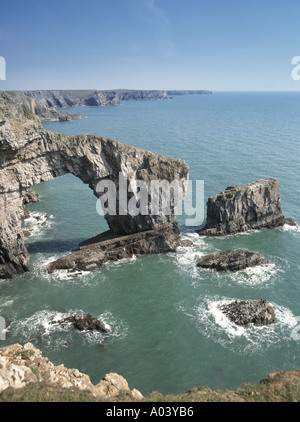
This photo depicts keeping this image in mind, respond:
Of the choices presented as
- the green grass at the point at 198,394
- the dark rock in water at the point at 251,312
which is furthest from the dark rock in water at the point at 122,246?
the green grass at the point at 198,394

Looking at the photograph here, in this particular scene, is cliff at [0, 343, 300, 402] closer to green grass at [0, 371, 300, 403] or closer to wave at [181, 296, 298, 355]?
green grass at [0, 371, 300, 403]

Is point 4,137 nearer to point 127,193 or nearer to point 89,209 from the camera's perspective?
point 127,193

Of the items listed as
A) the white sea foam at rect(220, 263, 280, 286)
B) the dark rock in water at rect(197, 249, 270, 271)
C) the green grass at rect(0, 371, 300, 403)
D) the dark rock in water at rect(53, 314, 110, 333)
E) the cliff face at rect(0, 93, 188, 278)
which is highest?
the cliff face at rect(0, 93, 188, 278)

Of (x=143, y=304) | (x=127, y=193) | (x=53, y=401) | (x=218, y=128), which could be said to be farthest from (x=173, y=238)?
(x=218, y=128)

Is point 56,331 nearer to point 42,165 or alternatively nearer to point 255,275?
point 42,165

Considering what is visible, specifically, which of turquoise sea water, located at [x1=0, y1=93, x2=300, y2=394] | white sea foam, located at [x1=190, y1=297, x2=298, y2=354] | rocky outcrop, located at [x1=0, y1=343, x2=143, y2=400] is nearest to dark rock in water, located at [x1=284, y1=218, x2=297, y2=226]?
turquoise sea water, located at [x1=0, y1=93, x2=300, y2=394]

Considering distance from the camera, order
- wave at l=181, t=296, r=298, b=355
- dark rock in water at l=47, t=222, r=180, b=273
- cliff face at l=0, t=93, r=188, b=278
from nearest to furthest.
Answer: wave at l=181, t=296, r=298, b=355 < cliff face at l=0, t=93, r=188, b=278 < dark rock in water at l=47, t=222, r=180, b=273

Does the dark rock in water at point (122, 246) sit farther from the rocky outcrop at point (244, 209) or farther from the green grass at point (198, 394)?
the green grass at point (198, 394)
